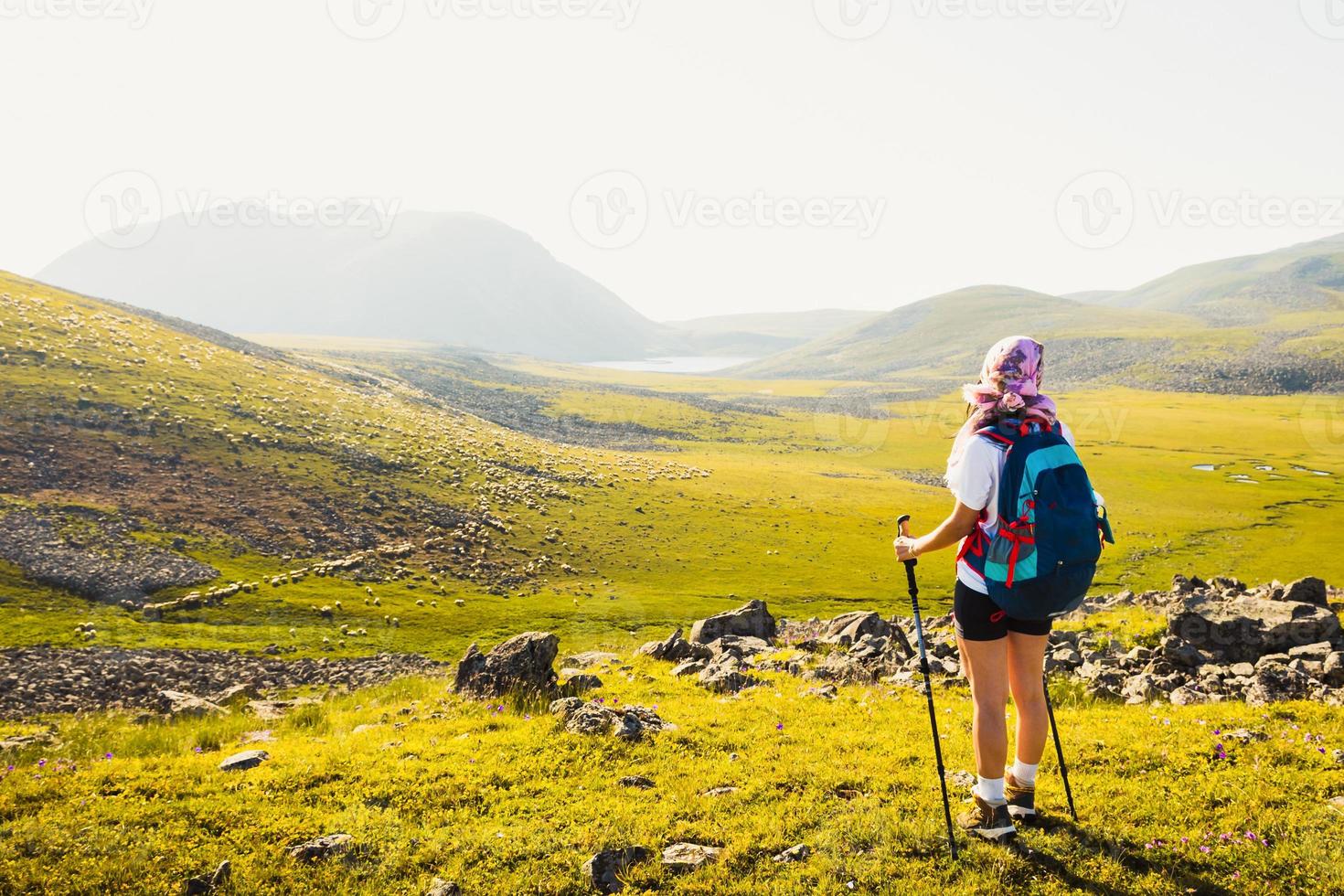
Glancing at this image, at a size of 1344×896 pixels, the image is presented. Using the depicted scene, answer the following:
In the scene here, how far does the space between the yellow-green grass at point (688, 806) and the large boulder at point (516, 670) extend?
228 cm

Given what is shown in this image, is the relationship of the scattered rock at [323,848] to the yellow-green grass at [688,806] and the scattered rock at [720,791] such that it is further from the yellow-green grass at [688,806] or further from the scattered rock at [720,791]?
the scattered rock at [720,791]

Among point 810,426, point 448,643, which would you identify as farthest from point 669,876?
point 810,426

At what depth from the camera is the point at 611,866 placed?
7.98m

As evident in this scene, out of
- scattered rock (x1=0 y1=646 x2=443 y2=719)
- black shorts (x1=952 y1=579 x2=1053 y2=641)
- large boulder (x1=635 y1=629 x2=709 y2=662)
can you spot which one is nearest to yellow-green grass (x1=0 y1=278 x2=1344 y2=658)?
scattered rock (x1=0 y1=646 x2=443 y2=719)

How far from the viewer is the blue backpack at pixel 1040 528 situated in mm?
6766

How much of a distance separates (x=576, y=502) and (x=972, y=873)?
213 feet

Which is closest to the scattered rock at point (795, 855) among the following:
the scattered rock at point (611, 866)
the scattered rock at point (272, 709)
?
the scattered rock at point (611, 866)

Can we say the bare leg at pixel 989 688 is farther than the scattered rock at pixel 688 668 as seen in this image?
No

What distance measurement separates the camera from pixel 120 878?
7.62m

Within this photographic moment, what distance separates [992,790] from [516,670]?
11745mm

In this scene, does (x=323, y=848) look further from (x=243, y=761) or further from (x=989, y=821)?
(x=989, y=821)

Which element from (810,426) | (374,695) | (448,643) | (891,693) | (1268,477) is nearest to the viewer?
(891,693)

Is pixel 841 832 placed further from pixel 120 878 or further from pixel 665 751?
pixel 120 878

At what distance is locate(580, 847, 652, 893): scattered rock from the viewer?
7.75m
